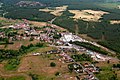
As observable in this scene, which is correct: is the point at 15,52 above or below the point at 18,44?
above

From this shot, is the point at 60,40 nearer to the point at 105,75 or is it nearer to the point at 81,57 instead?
the point at 81,57

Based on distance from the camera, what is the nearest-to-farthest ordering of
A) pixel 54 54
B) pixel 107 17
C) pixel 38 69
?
1. pixel 38 69
2. pixel 54 54
3. pixel 107 17

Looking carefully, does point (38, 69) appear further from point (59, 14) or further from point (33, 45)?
point (59, 14)

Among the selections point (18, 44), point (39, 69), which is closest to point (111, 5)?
point (18, 44)

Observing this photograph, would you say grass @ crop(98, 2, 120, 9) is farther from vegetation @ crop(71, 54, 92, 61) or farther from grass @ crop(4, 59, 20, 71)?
grass @ crop(4, 59, 20, 71)

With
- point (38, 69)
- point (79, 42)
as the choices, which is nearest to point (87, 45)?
point (79, 42)

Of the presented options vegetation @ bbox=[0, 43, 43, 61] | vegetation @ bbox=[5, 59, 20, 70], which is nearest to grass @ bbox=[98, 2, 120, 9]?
vegetation @ bbox=[0, 43, 43, 61]

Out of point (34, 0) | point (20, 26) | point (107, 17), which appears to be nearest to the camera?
point (20, 26)

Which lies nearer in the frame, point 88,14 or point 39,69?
point 39,69
